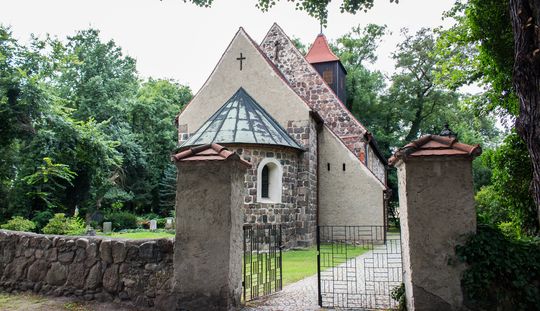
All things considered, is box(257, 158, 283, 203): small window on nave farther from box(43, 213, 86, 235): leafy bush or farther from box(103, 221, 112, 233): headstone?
box(103, 221, 112, 233): headstone

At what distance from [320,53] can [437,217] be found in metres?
20.0

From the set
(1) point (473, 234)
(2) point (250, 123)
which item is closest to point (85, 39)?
(2) point (250, 123)

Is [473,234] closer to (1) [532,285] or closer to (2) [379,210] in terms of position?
(1) [532,285]

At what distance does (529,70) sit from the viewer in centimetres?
397

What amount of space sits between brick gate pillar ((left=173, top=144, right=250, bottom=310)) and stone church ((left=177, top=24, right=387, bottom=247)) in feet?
24.2

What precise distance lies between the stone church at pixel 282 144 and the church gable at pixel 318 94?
0.16ft

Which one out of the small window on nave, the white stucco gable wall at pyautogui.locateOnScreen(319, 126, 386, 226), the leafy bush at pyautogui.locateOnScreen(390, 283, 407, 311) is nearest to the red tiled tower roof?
the white stucco gable wall at pyautogui.locateOnScreen(319, 126, 386, 226)

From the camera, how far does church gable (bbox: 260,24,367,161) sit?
1825 cm

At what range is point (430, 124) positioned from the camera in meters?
31.2

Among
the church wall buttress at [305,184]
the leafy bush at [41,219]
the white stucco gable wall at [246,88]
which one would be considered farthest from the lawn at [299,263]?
the leafy bush at [41,219]

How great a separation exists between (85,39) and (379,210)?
26.1 metres

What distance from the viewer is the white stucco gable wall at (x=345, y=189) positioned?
15.8m

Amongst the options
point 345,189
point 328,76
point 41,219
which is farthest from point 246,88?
point 41,219

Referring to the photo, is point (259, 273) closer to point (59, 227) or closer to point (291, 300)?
point (291, 300)
